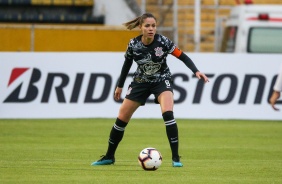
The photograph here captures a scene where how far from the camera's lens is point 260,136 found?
62.8 feet

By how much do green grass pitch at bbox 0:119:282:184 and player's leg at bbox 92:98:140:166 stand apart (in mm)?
230

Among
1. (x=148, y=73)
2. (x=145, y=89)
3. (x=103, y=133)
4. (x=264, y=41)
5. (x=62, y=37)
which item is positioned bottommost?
(x=62, y=37)

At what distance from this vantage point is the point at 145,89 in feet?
43.9

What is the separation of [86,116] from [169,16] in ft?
29.1

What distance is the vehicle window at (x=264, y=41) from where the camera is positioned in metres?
26.5

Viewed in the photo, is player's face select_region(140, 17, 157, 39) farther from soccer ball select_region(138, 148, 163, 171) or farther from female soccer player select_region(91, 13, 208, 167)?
soccer ball select_region(138, 148, 163, 171)

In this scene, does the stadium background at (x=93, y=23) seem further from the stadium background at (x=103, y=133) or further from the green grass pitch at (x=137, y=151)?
the green grass pitch at (x=137, y=151)

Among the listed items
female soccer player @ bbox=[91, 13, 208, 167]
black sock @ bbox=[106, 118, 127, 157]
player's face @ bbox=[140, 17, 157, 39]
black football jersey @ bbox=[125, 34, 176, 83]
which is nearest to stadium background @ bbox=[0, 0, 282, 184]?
black sock @ bbox=[106, 118, 127, 157]

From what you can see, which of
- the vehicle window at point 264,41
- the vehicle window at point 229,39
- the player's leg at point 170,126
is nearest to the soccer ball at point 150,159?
the player's leg at point 170,126

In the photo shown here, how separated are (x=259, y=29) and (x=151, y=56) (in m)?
13.7

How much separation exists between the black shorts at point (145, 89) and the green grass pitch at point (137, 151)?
974mm

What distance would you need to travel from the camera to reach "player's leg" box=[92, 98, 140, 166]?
43.7 ft

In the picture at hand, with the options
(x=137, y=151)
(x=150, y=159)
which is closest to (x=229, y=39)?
(x=137, y=151)

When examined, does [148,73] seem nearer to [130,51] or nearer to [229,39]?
[130,51]
